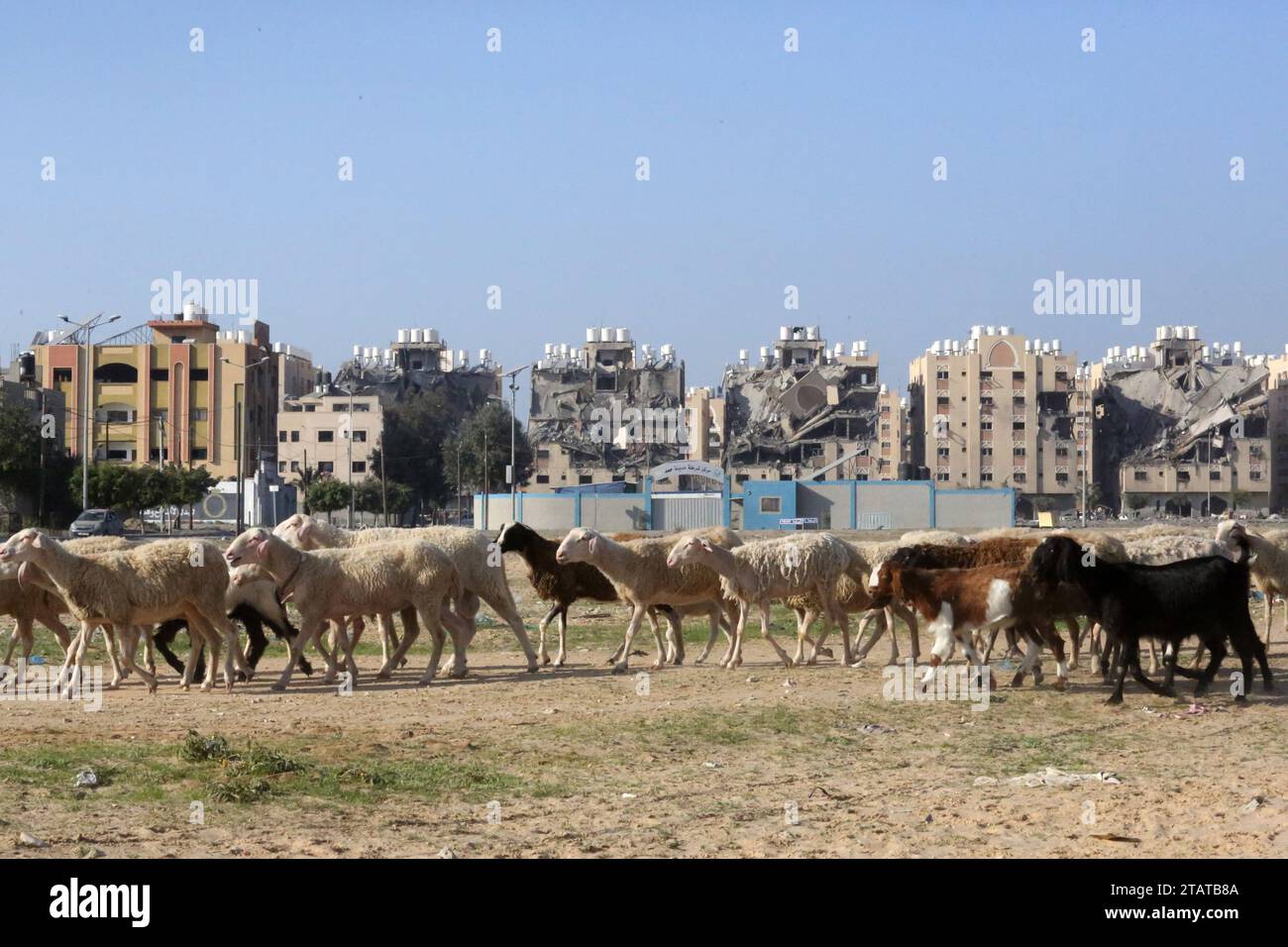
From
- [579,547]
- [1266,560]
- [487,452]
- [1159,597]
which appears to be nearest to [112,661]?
[579,547]

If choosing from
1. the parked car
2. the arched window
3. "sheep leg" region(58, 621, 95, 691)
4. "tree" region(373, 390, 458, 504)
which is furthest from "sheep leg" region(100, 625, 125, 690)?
the arched window

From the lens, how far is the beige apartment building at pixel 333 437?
130 meters

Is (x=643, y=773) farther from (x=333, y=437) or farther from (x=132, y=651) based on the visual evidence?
(x=333, y=437)

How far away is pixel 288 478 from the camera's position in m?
131

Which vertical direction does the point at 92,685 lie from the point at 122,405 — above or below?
below

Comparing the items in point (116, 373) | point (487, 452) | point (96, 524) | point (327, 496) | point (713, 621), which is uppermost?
point (116, 373)

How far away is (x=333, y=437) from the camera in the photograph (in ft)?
428

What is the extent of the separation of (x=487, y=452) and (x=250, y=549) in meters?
108

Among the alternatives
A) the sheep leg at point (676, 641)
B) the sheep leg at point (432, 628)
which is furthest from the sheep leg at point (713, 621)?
the sheep leg at point (432, 628)

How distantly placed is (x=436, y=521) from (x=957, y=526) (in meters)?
46.4

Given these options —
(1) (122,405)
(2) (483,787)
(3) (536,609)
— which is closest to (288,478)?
(1) (122,405)
